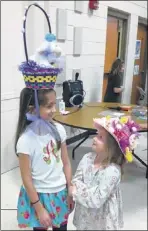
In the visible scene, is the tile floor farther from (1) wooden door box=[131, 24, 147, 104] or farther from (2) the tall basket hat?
(2) the tall basket hat

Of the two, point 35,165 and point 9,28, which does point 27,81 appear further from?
point 9,28

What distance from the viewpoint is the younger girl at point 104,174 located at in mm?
637

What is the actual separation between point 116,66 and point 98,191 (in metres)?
0.36

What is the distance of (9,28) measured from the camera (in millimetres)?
1420

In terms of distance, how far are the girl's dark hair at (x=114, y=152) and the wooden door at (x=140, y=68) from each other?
0.17 m

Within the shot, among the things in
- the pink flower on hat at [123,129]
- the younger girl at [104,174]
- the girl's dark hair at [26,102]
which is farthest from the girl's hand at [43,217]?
the pink flower on hat at [123,129]

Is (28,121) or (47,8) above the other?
(47,8)

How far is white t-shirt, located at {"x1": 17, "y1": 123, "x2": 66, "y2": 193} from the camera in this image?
2.60ft

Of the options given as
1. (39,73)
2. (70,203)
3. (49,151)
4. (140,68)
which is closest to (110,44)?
(140,68)

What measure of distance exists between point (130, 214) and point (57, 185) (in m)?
0.80

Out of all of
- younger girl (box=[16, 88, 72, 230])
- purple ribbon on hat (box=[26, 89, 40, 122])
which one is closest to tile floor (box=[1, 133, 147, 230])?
younger girl (box=[16, 88, 72, 230])

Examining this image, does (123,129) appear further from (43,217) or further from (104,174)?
(43,217)

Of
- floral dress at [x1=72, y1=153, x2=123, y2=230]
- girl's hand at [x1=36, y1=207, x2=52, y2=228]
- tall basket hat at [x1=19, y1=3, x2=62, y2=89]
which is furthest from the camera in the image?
girl's hand at [x1=36, y1=207, x2=52, y2=228]

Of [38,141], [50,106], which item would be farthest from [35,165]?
[50,106]
